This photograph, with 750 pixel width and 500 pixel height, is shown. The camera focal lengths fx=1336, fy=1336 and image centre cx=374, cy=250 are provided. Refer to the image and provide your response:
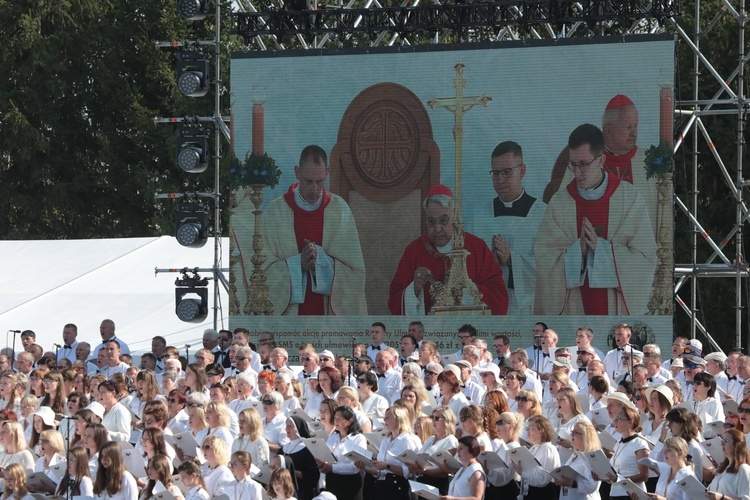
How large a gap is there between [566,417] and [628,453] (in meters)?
0.79

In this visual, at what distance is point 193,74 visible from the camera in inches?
723

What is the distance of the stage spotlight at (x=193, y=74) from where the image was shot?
18344 millimetres

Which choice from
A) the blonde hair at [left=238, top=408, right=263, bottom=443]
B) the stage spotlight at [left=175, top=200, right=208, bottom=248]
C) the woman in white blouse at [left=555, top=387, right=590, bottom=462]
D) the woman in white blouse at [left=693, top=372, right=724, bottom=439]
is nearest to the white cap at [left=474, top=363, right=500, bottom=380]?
the woman in white blouse at [left=693, top=372, right=724, bottom=439]

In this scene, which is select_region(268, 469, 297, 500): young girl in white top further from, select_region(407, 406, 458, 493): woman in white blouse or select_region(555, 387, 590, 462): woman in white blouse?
select_region(555, 387, 590, 462): woman in white blouse

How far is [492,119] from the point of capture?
1769 centimetres

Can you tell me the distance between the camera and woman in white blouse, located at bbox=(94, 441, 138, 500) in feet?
31.6

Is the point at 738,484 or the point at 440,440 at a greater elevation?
the point at 440,440

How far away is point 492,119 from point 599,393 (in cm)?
686

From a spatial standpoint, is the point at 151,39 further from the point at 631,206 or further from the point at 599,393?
the point at 599,393

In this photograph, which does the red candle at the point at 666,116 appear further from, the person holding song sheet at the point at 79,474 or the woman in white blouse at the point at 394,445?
the person holding song sheet at the point at 79,474

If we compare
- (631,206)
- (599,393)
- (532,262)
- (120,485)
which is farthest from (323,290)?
(120,485)

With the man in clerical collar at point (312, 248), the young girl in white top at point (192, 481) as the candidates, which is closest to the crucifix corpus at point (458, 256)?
the man in clerical collar at point (312, 248)

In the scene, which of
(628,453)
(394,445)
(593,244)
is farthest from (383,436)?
(593,244)

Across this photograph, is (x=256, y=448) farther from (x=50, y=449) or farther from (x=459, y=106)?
(x=459, y=106)
